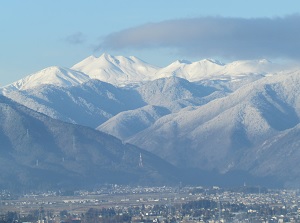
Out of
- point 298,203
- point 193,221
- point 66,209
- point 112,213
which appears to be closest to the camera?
point 193,221

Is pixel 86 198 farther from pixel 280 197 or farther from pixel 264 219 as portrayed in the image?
pixel 264 219

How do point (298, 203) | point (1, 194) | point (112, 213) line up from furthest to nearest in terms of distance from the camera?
point (1, 194), point (298, 203), point (112, 213)

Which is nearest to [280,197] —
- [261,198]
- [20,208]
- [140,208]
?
[261,198]

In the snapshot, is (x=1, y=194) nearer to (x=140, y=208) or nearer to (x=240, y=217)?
(x=140, y=208)

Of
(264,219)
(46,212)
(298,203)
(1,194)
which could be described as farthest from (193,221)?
(1,194)

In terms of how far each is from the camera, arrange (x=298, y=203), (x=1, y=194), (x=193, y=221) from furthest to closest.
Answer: (x=1, y=194)
(x=298, y=203)
(x=193, y=221)

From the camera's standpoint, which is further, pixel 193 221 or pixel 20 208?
pixel 20 208

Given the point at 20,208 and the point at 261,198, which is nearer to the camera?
the point at 20,208

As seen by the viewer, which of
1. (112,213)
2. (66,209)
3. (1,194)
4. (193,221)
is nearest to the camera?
(193,221)
